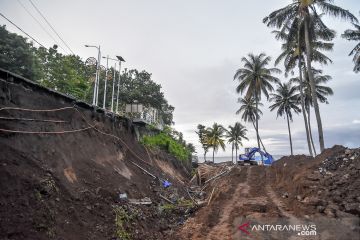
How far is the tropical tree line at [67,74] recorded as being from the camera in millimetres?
25406

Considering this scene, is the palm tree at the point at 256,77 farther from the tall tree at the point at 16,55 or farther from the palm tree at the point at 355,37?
the tall tree at the point at 16,55

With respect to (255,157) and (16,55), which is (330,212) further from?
(16,55)

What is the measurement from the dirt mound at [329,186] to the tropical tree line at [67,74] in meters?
13.1

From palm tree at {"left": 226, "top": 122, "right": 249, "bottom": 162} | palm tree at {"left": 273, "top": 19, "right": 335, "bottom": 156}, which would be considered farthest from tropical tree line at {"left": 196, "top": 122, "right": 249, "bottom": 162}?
palm tree at {"left": 273, "top": 19, "right": 335, "bottom": 156}

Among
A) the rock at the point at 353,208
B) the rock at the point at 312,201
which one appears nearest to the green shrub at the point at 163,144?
the rock at the point at 312,201

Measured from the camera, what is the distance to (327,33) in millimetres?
23344

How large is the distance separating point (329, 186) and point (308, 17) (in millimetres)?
14888

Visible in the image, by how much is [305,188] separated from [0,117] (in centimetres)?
1265

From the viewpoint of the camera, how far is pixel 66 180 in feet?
30.8

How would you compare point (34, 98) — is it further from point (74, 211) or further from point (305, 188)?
point (305, 188)

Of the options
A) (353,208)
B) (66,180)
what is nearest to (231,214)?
(353,208)

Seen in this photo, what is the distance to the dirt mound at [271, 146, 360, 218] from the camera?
32.8 ft

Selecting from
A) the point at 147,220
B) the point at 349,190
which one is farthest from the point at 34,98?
the point at 349,190

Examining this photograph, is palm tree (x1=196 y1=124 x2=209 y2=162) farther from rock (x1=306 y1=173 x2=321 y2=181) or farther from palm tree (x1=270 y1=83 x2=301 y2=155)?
rock (x1=306 y1=173 x2=321 y2=181)
